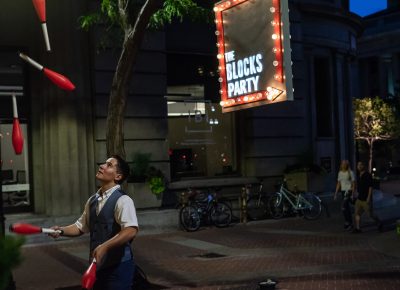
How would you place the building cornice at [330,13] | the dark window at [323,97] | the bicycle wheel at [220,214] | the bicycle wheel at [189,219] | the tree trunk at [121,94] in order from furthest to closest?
the dark window at [323,97]
the building cornice at [330,13]
the bicycle wheel at [220,214]
the bicycle wheel at [189,219]
the tree trunk at [121,94]

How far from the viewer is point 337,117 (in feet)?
68.7

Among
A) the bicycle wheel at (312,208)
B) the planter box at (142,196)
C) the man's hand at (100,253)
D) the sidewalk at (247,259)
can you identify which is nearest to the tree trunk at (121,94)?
the sidewalk at (247,259)

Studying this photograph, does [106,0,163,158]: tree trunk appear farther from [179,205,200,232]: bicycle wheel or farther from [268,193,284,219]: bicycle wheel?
[268,193,284,219]: bicycle wheel

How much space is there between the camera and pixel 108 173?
461 cm

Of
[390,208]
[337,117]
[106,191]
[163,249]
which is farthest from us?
[337,117]

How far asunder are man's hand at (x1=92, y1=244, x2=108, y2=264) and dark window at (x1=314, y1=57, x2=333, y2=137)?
56.6 feet

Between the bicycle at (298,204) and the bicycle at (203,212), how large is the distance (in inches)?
76.0

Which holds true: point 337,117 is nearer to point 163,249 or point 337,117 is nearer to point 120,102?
point 163,249

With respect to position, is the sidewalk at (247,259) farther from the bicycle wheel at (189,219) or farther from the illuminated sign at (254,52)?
the illuminated sign at (254,52)

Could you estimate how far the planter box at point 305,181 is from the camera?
1788 cm

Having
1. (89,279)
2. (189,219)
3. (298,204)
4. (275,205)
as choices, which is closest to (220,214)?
(189,219)

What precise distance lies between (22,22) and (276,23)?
28.3ft

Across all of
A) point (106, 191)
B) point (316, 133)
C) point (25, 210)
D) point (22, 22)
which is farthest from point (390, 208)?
point (106, 191)

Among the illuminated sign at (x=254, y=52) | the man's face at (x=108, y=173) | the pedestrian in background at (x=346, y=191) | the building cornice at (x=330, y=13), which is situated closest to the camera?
the man's face at (x=108, y=173)
